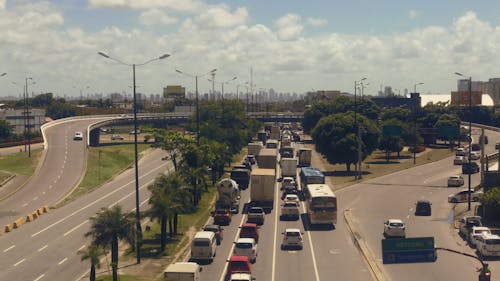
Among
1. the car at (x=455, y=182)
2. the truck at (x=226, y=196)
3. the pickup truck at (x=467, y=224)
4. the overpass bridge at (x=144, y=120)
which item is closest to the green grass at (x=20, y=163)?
the overpass bridge at (x=144, y=120)

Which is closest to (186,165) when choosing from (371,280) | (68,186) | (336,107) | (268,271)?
(68,186)

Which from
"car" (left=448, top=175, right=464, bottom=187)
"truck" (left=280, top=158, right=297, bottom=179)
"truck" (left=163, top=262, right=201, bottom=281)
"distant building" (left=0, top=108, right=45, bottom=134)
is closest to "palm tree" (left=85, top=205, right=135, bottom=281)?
"truck" (left=163, top=262, right=201, bottom=281)

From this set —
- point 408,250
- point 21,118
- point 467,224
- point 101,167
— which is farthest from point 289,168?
point 21,118

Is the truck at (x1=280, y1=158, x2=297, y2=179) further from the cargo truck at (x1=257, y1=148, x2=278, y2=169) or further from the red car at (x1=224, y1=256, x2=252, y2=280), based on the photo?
the red car at (x1=224, y1=256, x2=252, y2=280)

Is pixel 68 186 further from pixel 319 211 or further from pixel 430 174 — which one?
pixel 430 174

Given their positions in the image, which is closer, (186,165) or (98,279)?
(98,279)

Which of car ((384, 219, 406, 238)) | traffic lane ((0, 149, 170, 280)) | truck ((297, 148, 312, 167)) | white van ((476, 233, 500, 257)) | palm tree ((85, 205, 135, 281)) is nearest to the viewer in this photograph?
palm tree ((85, 205, 135, 281))
